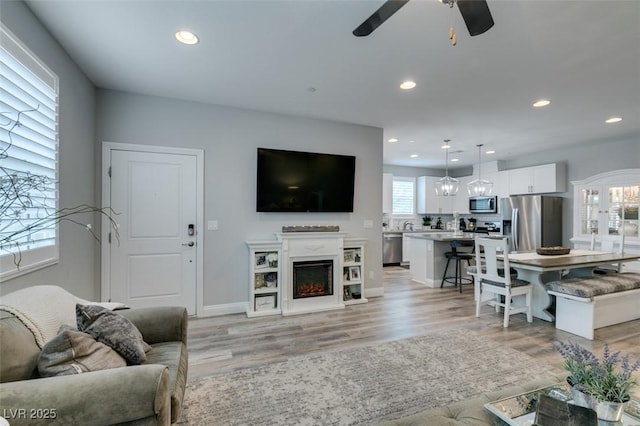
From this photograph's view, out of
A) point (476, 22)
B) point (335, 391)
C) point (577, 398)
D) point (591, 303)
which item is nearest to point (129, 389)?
point (335, 391)

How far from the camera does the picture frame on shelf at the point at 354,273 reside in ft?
14.5

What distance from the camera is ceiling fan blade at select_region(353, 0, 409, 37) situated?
4.85 feet

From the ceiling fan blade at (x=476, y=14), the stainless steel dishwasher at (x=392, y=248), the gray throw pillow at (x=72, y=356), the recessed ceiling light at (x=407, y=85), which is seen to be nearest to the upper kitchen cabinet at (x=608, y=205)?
the stainless steel dishwasher at (x=392, y=248)

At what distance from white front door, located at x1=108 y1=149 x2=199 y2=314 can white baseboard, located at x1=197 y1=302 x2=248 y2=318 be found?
0.46 ft

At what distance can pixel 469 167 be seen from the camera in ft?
27.7

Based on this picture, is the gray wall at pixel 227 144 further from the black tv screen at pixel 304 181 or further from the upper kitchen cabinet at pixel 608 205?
the upper kitchen cabinet at pixel 608 205

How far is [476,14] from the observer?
1.54 m

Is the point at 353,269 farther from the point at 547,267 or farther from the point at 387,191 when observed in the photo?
the point at 387,191

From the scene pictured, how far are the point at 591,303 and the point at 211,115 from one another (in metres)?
4.96

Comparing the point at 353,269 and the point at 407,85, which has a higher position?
the point at 407,85

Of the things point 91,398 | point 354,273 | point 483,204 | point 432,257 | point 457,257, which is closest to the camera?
point 91,398

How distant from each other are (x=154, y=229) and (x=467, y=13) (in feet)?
12.1

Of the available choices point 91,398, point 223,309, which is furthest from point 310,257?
point 91,398

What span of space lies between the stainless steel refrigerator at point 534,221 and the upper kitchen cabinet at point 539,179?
245mm
